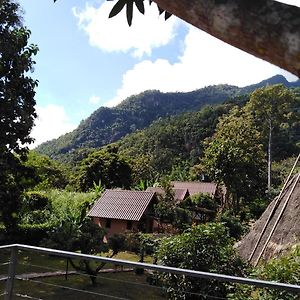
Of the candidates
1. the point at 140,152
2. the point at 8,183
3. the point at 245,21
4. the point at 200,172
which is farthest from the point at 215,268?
the point at 140,152

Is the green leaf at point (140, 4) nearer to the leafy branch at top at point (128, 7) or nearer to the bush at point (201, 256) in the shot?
the leafy branch at top at point (128, 7)

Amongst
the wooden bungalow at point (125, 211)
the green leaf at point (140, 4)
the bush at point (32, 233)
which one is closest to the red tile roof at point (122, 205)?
the wooden bungalow at point (125, 211)

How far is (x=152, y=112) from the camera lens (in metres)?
87.2

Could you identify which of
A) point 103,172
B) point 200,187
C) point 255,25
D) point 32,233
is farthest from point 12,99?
point 103,172

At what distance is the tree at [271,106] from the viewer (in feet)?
95.5

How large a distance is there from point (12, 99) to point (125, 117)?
75.0 metres

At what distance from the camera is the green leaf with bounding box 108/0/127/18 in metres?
1.74

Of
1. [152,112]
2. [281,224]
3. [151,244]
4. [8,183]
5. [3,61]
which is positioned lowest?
[151,244]

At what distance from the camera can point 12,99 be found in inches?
439

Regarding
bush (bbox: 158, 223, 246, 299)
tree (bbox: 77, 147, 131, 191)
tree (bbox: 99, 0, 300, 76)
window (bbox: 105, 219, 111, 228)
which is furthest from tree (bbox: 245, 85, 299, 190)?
tree (bbox: 99, 0, 300, 76)

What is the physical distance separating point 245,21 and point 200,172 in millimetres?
33076

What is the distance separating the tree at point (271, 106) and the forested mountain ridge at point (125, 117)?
44621 mm

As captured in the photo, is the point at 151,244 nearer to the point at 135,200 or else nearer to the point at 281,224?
the point at 281,224

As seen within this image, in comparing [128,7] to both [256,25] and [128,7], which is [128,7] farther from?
[256,25]
